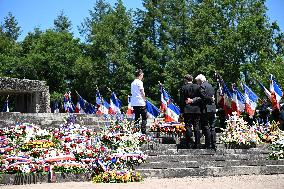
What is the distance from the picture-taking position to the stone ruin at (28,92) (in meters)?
18.2

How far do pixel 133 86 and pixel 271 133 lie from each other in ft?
16.1

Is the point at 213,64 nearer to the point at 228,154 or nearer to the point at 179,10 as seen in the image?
the point at 179,10

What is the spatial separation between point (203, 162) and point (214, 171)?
0.49m

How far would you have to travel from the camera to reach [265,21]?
125 feet

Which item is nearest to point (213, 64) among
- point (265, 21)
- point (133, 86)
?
point (265, 21)

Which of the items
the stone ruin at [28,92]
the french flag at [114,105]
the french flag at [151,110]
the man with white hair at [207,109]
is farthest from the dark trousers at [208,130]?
the french flag at [114,105]

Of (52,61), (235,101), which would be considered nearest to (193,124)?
(235,101)

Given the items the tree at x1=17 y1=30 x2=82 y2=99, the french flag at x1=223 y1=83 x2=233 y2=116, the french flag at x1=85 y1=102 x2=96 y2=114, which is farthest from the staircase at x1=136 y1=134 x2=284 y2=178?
the tree at x1=17 y1=30 x2=82 y2=99

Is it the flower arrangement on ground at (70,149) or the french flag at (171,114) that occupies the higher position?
the french flag at (171,114)

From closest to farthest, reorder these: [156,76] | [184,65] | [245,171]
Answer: [245,171] → [184,65] → [156,76]

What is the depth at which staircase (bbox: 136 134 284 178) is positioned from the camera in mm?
→ 10330

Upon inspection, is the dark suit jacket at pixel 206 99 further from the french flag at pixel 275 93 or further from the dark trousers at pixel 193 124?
the french flag at pixel 275 93

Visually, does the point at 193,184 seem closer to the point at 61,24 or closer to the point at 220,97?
the point at 220,97

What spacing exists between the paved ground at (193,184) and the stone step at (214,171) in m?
0.47
